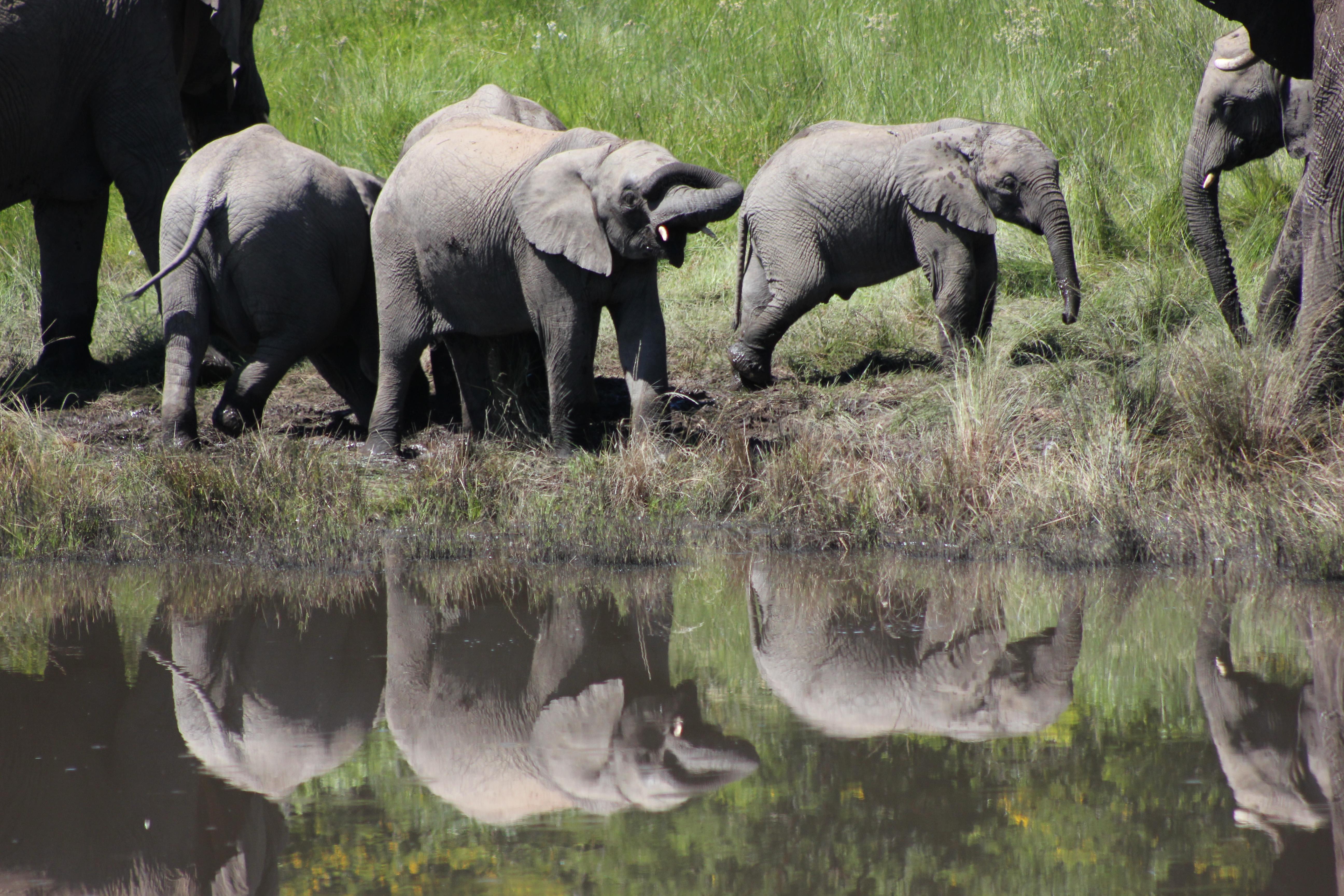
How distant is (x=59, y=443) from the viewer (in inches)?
279

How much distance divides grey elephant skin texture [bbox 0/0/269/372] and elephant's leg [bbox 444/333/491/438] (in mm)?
2468

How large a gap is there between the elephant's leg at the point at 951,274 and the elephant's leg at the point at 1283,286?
5.07 ft

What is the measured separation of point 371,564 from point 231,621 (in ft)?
3.11

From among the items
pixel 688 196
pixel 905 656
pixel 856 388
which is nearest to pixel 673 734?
pixel 905 656

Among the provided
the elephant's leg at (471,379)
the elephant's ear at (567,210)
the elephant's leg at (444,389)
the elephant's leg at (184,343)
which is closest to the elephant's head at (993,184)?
the elephant's ear at (567,210)

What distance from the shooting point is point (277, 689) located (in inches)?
179

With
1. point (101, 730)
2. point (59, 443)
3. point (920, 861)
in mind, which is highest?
point (920, 861)

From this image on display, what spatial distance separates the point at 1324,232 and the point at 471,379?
453cm

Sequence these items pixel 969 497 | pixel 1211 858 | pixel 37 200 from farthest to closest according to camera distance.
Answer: pixel 37 200 < pixel 969 497 < pixel 1211 858

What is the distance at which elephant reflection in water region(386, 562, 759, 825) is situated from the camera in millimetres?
3682

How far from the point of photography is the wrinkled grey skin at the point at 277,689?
12.8 ft

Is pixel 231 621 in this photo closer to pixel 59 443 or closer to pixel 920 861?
pixel 59 443

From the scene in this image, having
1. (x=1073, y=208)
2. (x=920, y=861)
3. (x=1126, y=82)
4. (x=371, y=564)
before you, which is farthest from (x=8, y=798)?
(x=1126, y=82)

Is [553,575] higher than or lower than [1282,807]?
lower
